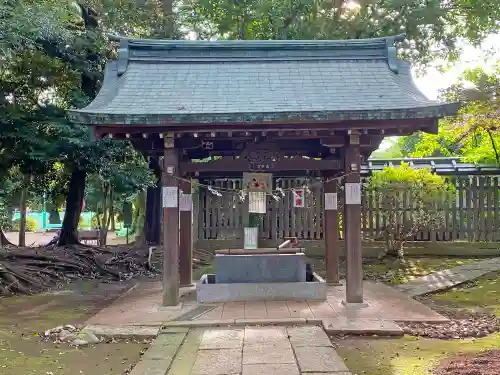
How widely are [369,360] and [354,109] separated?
3682 mm

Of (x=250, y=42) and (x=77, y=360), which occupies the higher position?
(x=250, y=42)

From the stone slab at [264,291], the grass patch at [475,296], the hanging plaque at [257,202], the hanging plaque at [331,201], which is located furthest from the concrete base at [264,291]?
the grass patch at [475,296]

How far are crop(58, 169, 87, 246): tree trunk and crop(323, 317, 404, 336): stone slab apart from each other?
9.45m

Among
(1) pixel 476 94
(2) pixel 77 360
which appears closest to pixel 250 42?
(1) pixel 476 94

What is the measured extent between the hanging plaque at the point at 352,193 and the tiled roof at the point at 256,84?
1.36m

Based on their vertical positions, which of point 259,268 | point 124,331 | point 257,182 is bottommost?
point 124,331

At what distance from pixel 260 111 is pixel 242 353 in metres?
3.54

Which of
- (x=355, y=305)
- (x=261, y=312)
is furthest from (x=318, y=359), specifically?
(x=355, y=305)

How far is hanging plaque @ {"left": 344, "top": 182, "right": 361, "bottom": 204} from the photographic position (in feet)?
25.8

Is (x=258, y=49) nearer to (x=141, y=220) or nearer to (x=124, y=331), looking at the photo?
(x=124, y=331)

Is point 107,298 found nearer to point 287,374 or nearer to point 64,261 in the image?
point 64,261

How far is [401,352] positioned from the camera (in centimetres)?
573

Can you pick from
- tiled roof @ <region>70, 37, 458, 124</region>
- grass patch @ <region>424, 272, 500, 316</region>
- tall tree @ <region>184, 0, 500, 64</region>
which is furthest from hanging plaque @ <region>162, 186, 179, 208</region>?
tall tree @ <region>184, 0, 500, 64</region>

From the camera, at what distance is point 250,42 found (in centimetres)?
959
